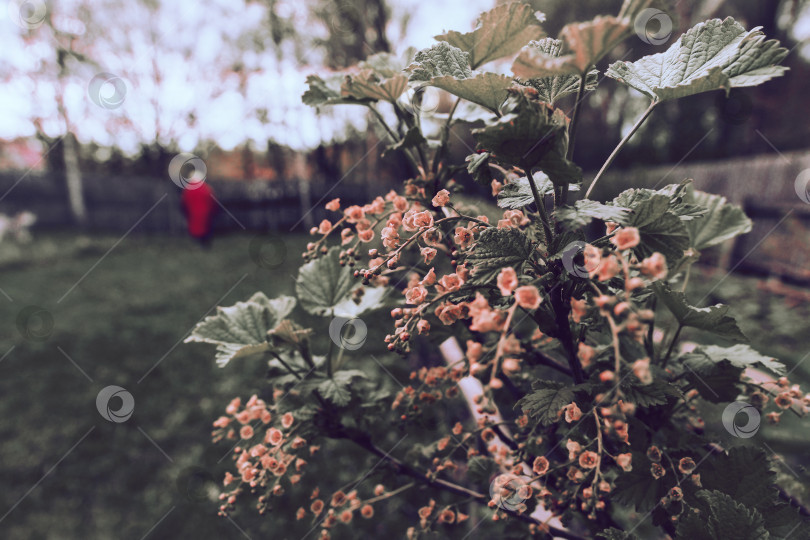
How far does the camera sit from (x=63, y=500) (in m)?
2.70

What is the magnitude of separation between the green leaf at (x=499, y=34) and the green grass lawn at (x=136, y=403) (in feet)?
2.12

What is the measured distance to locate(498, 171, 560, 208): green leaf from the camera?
59cm

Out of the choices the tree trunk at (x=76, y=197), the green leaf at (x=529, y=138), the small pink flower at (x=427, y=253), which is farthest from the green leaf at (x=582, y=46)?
the tree trunk at (x=76, y=197)

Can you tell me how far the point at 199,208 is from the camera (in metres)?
9.13

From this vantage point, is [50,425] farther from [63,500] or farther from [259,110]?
[259,110]

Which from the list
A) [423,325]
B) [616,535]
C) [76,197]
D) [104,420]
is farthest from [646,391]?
[76,197]

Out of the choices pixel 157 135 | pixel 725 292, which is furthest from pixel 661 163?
pixel 157 135

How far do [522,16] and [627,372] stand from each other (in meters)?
0.50

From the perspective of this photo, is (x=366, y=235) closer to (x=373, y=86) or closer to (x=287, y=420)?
(x=373, y=86)

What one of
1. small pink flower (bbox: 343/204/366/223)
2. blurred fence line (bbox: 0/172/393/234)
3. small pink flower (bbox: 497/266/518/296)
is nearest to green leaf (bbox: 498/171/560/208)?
small pink flower (bbox: 497/266/518/296)

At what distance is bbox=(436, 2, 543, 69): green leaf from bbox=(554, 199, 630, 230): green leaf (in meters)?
0.25

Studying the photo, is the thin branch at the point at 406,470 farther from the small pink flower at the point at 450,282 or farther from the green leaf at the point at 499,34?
the green leaf at the point at 499,34

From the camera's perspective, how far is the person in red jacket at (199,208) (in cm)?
896

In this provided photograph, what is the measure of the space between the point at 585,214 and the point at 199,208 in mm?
9796
